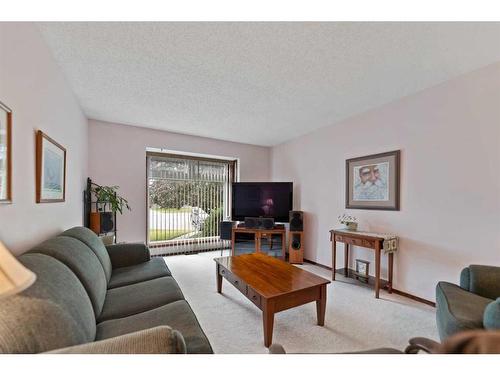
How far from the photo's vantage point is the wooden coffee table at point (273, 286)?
65.1 inches

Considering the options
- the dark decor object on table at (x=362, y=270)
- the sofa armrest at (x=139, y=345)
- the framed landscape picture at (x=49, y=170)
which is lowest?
the dark decor object on table at (x=362, y=270)

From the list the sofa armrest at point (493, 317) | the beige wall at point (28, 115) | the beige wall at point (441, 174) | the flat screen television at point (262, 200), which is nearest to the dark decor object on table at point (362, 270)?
the beige wall at point (441, 174)

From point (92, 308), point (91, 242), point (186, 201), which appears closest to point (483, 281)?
point (92, 308)

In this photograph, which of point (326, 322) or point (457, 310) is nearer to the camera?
point (457, 310)

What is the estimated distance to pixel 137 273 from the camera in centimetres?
207

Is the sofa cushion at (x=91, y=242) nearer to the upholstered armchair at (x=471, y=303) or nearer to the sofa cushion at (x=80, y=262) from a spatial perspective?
the sofa cushion at (x=80, y=262)

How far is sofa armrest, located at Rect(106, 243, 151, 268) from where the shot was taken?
2.29 m

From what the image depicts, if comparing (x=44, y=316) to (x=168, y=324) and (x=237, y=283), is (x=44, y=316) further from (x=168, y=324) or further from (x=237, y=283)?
(x=237, y=283)

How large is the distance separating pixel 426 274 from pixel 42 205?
3749 mm

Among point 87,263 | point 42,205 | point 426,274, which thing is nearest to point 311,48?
point 87,263

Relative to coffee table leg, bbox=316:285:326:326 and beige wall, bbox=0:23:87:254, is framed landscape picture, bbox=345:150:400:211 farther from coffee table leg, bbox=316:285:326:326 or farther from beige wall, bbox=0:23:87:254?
beige wall, bbox=0:23:87:254

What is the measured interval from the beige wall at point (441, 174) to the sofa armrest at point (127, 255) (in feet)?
9.37

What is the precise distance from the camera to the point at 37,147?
5.03 ft

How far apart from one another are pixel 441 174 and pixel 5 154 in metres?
3.54
